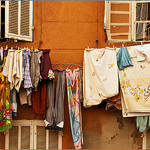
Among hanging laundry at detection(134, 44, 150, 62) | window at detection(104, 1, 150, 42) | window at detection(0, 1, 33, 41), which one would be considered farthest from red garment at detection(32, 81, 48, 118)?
hanging laundry at detection(134, 44, 150, 62)

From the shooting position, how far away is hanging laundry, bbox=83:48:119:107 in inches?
150

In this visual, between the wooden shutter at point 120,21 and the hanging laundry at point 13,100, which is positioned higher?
the wooden shutter at point 120,21

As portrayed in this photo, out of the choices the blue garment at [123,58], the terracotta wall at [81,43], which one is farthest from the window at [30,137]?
the blue garment at [123,58]

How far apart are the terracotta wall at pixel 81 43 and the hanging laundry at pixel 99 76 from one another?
455 millimetres

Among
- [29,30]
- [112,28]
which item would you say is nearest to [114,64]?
[112,28]

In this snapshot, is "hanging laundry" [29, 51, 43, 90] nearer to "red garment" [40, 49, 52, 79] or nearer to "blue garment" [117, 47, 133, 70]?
"red garment" [40, 49, 52, 79]

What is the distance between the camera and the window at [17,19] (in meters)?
4.18

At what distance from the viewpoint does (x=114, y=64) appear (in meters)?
3.84

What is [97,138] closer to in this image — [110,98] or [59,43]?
[110,98]

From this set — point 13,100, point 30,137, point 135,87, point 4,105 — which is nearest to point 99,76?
point 135,87

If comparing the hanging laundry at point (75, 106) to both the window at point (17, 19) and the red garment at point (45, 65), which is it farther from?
the window at point (17, 19)

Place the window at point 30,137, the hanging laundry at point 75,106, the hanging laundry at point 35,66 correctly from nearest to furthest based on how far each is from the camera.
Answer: the hanging laundry at point 35,66 < the hanging laundry at point 75,106 < the window at point 30,137

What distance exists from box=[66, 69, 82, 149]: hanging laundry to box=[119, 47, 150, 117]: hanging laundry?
887mm

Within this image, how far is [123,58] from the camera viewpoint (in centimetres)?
382
